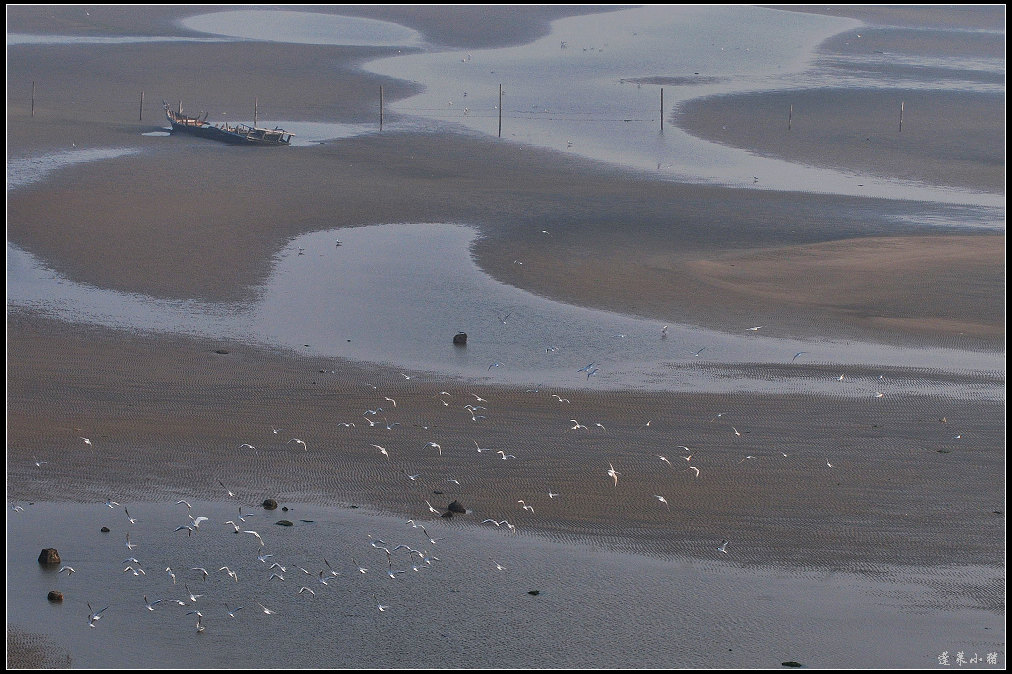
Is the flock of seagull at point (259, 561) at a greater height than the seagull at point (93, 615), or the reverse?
the flock of seagull at point (259, 561)

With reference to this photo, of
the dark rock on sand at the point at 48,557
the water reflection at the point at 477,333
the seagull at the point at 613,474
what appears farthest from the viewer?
the water reflection at the point at 477,333

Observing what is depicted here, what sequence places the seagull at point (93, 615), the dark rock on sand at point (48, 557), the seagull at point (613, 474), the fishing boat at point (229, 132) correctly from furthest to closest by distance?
the fishing boat at point (229, 132), the seagull at point (613, 474), the dark rock on sand at point (48, 557), the seagull at point (93, 615)

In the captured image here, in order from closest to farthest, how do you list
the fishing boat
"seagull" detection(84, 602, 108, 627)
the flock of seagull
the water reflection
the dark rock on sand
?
"seagull" detection(84, 602, 108, 627) < the flock of seagull < the dark rock on sand < the water reflection < the fishing boat

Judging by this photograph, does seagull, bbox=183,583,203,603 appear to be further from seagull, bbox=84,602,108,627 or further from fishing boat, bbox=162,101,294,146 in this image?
fishing boat, bbox=162,101,294,146

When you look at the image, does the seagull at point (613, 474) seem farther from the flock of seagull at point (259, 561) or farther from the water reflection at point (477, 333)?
the water reflection at point (477, 333)

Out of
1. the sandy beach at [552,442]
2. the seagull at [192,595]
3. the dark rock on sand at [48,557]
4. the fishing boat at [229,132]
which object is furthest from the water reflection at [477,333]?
the fishing boat at [229,132]

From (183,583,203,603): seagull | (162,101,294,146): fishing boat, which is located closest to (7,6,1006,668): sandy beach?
(183,583,203,603): seagull
